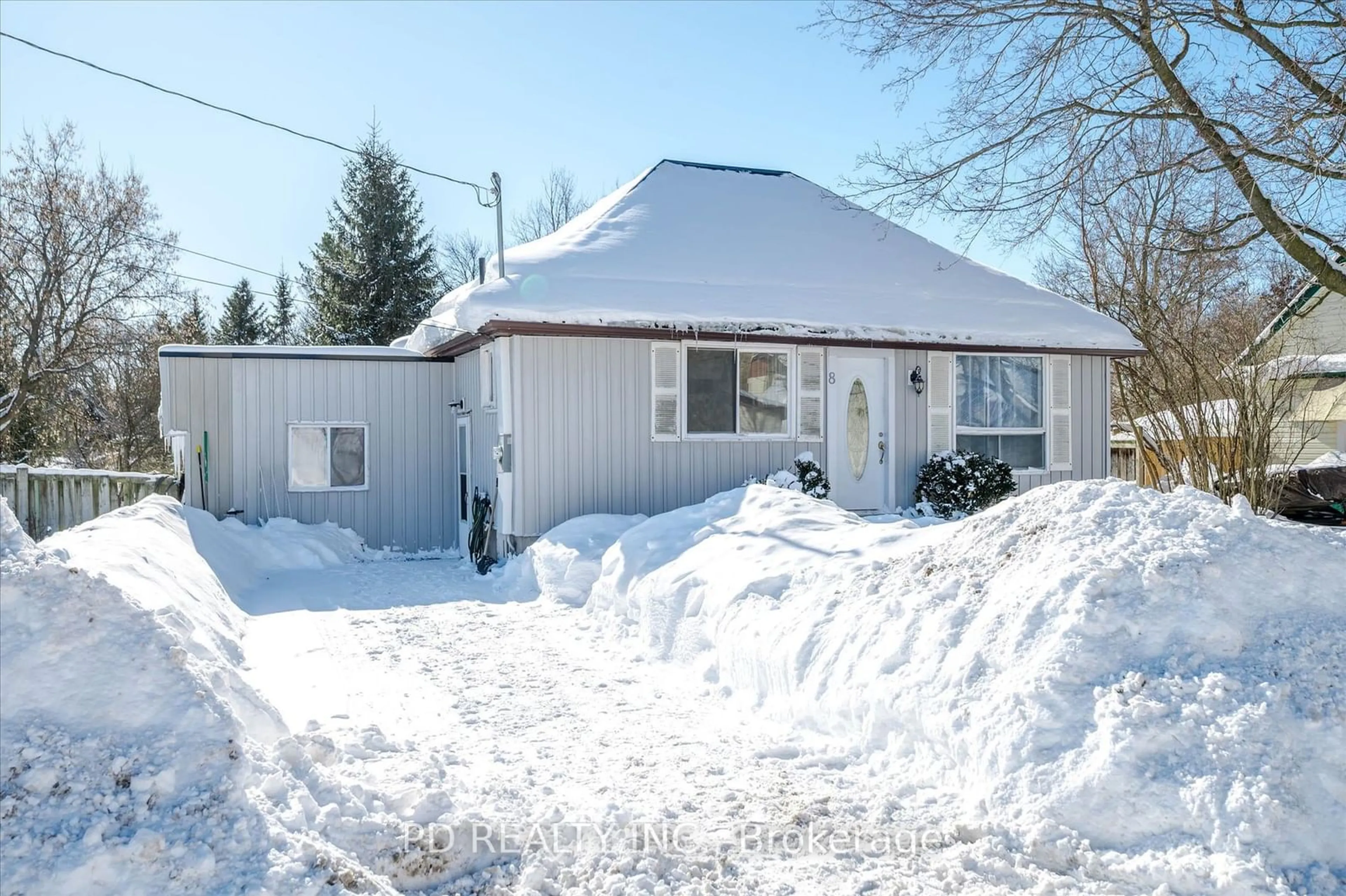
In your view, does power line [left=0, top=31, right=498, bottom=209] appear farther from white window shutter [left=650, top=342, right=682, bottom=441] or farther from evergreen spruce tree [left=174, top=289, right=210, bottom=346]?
evergreen spruce tree [left=174, top=289, right=210, bottom=346]

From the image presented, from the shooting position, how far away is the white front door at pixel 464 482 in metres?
12.3

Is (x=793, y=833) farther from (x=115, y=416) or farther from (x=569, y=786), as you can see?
(x=115, y=416)

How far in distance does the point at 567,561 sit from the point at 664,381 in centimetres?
292

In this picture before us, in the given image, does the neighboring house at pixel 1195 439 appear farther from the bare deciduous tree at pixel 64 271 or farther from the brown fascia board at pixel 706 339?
the bare deciduous tree at pixel 64 271

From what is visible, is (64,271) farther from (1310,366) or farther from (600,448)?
(1310,366)

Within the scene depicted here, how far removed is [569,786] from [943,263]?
11060mm

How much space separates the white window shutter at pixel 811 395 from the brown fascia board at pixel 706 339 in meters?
0.18

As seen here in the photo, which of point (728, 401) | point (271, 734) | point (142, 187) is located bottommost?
point (271, 734)

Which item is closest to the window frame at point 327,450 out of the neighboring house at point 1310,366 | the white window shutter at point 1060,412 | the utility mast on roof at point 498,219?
the utility mast on roof at point 498,219

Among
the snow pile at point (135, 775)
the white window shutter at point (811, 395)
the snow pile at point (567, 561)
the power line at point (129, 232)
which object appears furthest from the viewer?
the power line at point (129, 232)

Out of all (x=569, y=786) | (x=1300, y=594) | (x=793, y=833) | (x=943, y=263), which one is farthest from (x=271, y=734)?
(x=943, y=263)

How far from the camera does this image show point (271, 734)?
405 centimetres

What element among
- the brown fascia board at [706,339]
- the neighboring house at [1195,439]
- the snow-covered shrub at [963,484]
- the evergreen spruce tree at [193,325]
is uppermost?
the evergreen spruce tree at [193,325]

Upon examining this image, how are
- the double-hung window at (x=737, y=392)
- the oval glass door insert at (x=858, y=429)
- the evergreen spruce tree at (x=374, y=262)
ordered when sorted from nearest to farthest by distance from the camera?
the double-hung window at (x=737, y=392) → the oval glass door insert at (x=858, y=429) → the evergreen spruce tree at (x=374, y=262)
